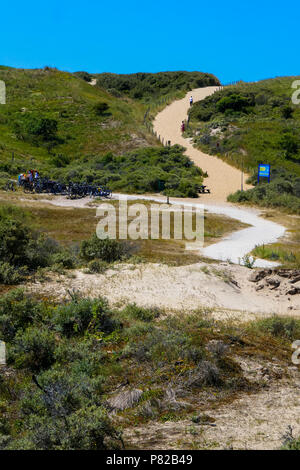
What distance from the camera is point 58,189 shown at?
26.3 metres

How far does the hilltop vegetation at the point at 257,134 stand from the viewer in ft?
90.4

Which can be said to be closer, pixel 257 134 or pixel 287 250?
pixel 287 250

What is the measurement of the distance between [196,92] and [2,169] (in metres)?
43.7

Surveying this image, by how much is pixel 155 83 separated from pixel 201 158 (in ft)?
138

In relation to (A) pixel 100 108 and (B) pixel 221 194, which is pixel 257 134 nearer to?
(B) pixel 221 194

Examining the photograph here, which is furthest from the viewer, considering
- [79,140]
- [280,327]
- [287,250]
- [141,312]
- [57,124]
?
[57,124]

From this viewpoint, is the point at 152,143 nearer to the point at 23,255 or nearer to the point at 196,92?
the point at 196,92

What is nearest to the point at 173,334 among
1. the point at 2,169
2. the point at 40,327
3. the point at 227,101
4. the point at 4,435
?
the point at 40,327

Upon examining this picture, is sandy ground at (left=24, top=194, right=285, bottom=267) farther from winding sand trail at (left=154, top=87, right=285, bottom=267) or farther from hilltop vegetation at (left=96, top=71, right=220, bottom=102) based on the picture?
hilltop vegetation at (left=96, top=71, right=220, bottom=102)

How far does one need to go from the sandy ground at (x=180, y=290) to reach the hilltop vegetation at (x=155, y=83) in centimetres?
5811

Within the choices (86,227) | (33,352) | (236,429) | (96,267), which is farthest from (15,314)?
(86,227)

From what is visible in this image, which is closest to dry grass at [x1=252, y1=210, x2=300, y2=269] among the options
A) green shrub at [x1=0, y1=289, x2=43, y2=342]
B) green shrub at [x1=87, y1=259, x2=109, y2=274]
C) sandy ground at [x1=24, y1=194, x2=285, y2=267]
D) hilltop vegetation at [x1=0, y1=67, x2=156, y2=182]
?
sandy ground at [x1=24, y1=194, x2=285, y2=267]

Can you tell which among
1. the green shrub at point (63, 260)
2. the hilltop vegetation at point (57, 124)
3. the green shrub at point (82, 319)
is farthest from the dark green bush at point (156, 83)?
the green shrub at point (82, 319)
